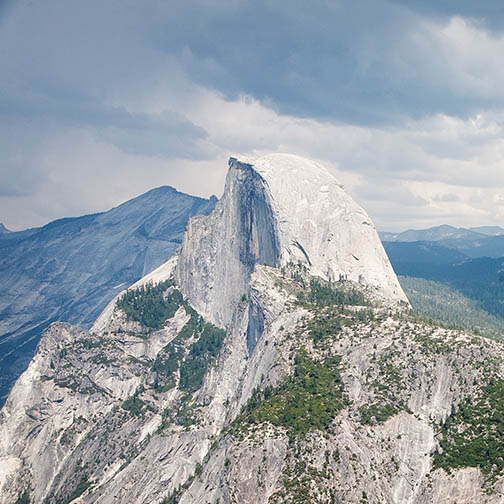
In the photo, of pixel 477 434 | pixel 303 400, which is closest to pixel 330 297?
pixel 303 400

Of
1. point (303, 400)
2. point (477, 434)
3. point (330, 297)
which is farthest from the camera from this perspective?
point (330, 297)

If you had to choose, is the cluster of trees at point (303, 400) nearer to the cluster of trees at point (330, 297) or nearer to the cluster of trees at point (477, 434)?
the cluster of trees at point (477, 434)

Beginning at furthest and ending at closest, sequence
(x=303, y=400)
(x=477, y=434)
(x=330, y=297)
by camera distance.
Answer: (x=330, y=297), (x=303, y=400), (x=477, y=434)

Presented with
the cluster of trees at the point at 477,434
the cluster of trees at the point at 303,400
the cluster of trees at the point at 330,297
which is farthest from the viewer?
the cluster of trees at the point at 330,297

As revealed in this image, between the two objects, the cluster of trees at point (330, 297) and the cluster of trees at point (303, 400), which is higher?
the cluster of trees at point (330, 297)

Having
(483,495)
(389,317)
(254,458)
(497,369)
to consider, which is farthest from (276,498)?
(389,317)

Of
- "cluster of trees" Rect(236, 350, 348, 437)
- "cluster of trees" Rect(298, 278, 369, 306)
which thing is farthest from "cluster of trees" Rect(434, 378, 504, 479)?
"cluster of trees" Rect(298, 278, 369, 306)

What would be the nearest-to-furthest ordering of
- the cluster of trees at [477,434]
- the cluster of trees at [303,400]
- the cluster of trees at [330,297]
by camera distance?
the cluster of trees at [477,434], the cluster of trees at [303,400], the cluster of trees at [330,297]

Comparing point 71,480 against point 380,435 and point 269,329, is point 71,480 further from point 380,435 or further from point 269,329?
point 380,435

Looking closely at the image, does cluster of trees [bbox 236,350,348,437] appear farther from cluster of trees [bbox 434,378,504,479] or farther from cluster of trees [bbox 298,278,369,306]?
cluster of trees [bbox 298,278,369,306]

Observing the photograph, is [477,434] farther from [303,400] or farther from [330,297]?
[330,297]

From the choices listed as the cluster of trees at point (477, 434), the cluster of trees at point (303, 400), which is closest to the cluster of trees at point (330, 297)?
the cluster of trees at point (303, 400)
